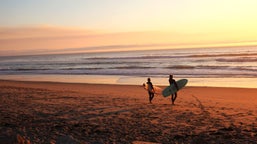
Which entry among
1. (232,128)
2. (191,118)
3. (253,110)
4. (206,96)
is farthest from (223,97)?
(232,128)

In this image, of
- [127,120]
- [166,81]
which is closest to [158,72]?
[166,81]

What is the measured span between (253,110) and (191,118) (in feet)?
9.20

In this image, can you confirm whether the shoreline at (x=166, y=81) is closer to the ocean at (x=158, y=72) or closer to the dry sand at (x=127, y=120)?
the ocean at (x=158, y=72)

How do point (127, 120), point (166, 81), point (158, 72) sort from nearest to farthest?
1. point (127, 120)
2. point (166, 81)
3. point (158, 72)

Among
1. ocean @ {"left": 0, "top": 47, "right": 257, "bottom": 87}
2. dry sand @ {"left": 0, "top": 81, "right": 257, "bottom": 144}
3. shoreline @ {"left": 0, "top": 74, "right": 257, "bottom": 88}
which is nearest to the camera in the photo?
dry sand @ {"left": 0, "top": 81, "right": 257, "bottom": 144}

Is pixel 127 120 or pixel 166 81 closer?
pixel 127 120

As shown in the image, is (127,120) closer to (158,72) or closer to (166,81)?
(166,81)

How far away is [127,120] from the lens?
1020cm

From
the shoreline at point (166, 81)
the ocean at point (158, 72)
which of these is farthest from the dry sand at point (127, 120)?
the ocean at point (158, 72)

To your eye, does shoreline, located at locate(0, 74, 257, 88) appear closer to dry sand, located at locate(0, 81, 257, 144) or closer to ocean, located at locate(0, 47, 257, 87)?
ocean, located at locate(0, 47, 257, 87)

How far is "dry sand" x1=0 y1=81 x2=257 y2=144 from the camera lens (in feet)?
26.6

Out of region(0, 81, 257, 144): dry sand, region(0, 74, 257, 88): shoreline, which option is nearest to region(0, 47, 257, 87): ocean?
region(0, 74, 257, 88): shoreline

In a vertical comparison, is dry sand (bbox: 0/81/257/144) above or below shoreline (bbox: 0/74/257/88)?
below

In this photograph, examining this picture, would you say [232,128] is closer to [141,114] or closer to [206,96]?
[141,114]
